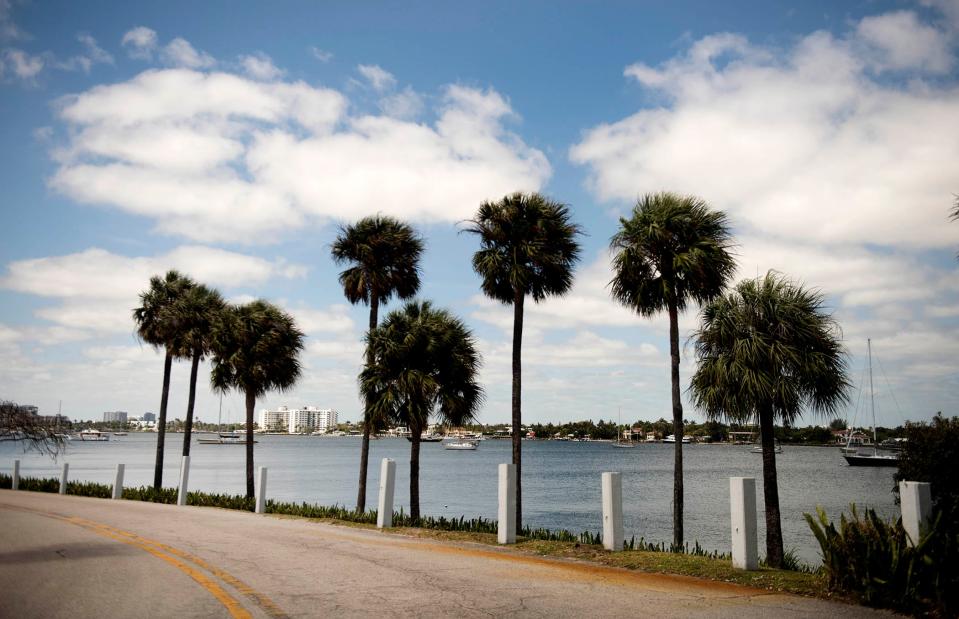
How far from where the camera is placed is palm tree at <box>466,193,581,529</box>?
24609 mm

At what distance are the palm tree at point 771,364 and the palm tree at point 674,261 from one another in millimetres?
1513

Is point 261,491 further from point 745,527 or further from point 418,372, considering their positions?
point 745,527

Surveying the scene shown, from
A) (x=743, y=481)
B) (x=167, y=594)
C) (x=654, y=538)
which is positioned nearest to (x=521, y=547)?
(x=743, y=481)

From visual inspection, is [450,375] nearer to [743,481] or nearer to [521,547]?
[521,547]

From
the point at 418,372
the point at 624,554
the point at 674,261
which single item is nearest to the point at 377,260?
the point at 418,372

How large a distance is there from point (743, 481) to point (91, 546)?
12159 millimetres

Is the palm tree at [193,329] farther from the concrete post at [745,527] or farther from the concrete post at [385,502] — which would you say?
the concrete post at [745,527]

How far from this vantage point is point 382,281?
31.2 metres

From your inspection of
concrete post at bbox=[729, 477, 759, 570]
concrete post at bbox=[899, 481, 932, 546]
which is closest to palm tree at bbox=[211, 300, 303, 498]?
concrete post at bbox=[729, 477, 759, 570]

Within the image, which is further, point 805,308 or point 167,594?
point 805,308

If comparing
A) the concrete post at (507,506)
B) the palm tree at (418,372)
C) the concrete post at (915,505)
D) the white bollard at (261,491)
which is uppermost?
the palm tree at (418,372)

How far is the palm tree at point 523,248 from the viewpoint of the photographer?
80.7 ft

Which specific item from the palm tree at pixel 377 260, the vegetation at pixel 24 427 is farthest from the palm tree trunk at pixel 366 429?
the vegetation at pixel 24 427

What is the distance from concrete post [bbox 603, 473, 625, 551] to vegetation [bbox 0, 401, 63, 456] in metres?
39.1
